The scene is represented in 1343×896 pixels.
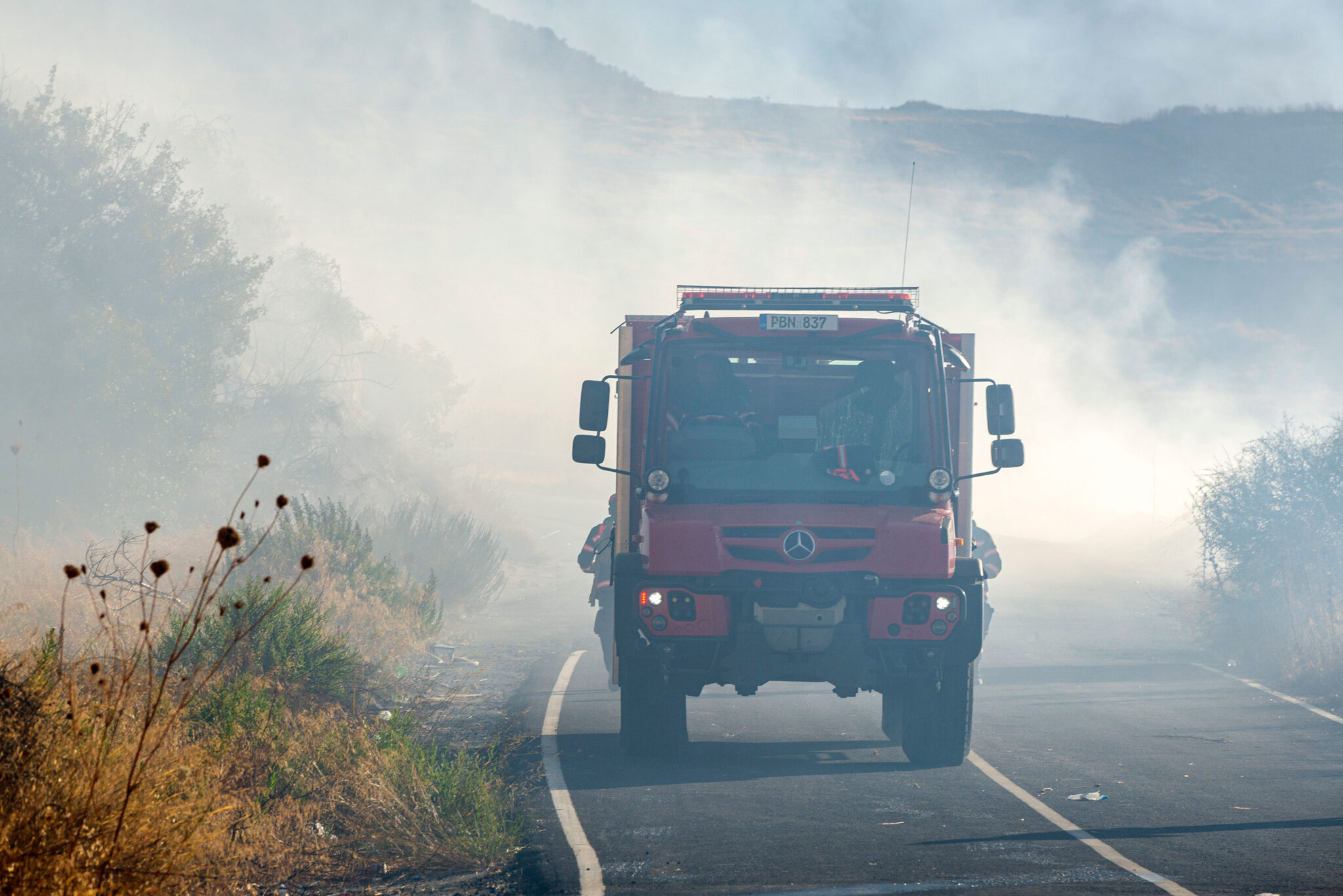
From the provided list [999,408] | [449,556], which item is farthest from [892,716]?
[449,556]

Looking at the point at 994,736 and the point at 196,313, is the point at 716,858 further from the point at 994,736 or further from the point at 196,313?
the point at 196,313

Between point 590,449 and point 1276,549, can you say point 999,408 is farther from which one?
point 1276,549

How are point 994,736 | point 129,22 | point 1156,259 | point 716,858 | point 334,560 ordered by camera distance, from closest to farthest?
point 716,858, point 994,736, point 334,560, point 129,22, point 1156,259

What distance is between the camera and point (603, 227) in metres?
109

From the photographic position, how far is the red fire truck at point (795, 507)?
845cm

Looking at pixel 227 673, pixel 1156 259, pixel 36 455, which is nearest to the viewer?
pixel 227 673

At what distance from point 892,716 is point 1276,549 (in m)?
10.5

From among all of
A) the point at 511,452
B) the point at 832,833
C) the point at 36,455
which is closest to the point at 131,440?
the point at 36,455

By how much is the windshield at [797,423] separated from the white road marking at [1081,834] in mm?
2159

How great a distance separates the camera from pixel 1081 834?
7145mm

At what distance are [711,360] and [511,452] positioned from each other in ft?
238

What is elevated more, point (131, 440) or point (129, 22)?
point (129, 22)

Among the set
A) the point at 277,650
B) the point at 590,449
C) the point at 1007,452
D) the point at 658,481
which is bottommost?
the point at 277,650

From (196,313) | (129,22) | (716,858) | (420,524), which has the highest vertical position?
(129,22)
